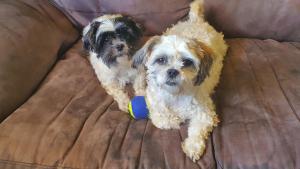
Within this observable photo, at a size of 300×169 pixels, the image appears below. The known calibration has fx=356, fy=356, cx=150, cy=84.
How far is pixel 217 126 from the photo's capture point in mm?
→ 1616

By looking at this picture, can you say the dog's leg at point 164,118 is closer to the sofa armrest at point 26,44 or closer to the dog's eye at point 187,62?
the dog's eye at point 187,62

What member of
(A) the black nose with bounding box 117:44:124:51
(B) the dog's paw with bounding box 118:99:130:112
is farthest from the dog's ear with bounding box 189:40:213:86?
(A) the black nose with bounding box 117:44:124:51

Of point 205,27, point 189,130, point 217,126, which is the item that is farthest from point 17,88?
point 205,27

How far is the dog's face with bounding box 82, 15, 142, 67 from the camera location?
1933 mm

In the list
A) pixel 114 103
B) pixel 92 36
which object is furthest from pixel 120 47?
pixel 114 103

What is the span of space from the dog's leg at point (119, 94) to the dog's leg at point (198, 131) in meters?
0.35

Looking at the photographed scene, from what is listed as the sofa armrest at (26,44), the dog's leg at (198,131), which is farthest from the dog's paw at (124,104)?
the sofa armrest at (26,44)

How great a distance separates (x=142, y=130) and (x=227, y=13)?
3.54 feet

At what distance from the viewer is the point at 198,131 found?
1580mm

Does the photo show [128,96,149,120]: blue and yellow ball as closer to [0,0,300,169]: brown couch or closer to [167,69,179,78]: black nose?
[0,0,300,169]: brown couch

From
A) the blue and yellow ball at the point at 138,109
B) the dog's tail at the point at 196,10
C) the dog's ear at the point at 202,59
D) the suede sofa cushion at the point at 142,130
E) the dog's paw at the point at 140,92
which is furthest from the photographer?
the dog's tail at the point at 196,10

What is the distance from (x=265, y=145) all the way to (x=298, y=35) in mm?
1077

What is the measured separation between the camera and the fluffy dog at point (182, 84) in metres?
1.53

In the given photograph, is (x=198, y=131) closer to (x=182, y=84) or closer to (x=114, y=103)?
(x=182, y=84)
